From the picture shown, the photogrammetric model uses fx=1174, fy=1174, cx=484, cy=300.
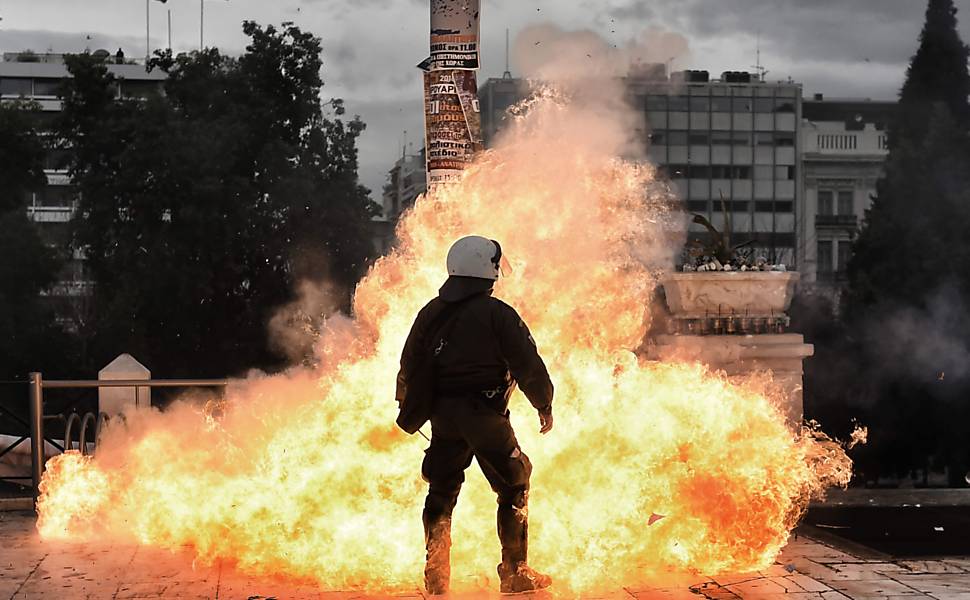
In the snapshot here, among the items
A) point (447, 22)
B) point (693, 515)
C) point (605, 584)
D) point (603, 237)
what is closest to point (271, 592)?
point (605, 584)

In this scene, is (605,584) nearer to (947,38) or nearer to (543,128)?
(543,128)

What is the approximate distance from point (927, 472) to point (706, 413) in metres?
17.0

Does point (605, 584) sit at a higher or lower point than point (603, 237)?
lower

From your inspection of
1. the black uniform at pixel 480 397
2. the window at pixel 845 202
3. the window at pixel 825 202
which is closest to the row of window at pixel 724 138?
the window at pixel 825 202

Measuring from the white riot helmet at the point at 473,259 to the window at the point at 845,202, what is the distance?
210 ft

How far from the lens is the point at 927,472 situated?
2308cm

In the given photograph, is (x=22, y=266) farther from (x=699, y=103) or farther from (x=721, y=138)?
(x=721, y=138)

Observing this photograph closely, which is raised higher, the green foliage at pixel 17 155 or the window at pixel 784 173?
the window at pixel 784 173

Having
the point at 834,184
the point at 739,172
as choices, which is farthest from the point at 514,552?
the point at 739,172

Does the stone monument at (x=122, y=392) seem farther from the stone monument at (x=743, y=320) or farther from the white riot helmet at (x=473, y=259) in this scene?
the white riot helmet at (x=473, y=259)

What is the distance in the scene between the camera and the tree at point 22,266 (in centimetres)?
2698

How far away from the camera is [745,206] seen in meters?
73.1

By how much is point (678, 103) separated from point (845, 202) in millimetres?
11483

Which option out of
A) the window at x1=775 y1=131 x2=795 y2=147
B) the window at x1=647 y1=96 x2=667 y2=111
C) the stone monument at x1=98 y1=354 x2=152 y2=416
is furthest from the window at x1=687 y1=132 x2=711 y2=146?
the stone monument at x1=98 y1=354 x2=152 y2=416
